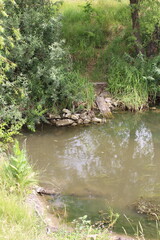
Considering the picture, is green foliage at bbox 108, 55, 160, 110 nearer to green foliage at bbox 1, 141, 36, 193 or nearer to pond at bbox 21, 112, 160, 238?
pond at bbox 21, 112, 160, 238

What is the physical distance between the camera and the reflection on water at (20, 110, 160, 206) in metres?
6.32

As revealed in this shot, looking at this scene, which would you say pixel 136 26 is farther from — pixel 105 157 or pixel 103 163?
pixel 103 163

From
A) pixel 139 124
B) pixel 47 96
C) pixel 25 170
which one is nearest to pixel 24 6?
pixel 47 96

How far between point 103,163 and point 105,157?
33 centimetres

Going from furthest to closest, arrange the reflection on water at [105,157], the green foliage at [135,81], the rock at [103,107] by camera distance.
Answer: the green foliage at [135,81]
the rock at [103,107]
the reflection on water at [105,157]

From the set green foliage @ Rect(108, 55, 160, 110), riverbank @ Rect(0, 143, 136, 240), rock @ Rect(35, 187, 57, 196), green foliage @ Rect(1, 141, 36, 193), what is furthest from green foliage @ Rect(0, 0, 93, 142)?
riverbank @ Rect(0, 143, 136, 240)

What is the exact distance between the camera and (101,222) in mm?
5098

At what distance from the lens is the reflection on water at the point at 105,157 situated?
632 cm

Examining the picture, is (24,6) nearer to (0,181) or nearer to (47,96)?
(47,96)

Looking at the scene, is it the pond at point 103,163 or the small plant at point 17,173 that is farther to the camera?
the pond at point 103,163

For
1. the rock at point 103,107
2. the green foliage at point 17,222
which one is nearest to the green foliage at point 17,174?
the green foliage at point 17,222

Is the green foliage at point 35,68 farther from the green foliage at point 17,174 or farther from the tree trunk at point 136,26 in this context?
the green foliage at point 17,174

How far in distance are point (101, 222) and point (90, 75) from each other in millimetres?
7482

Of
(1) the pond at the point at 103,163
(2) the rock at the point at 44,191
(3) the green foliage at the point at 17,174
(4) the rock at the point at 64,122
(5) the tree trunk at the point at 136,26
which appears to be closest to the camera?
(3) the green foliage at the point at 17,174
